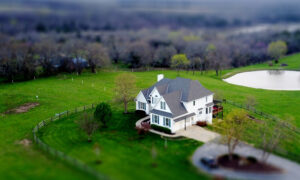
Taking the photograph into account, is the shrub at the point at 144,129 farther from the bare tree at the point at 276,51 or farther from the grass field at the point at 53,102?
the bare tree at the point at 276,51

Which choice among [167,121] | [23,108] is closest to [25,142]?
[23,108]

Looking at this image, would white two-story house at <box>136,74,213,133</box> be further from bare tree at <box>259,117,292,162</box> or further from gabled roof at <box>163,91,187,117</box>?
bare tree at <box>259,117,292,162</box>

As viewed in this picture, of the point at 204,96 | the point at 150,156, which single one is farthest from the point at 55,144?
the point at 204,96

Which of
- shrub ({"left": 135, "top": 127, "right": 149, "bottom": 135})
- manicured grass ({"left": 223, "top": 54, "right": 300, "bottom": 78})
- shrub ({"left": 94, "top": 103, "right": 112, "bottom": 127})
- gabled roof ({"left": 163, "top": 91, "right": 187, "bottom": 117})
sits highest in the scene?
manicured grass ({"left": 223, "top": 54, "right": 300, "bottom": 78})

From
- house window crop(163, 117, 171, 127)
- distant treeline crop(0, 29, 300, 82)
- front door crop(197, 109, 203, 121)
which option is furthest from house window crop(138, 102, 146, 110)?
distant treeline crop(0, 29, 300, 82)

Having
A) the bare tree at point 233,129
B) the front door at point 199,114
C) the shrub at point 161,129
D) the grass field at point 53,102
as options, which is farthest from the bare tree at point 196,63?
the shrub at point 161,129

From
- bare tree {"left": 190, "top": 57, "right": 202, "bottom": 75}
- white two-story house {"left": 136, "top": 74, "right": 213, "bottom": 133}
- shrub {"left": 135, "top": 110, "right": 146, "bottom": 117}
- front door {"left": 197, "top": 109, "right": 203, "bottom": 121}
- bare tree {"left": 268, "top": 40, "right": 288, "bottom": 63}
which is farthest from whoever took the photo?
bare tree {"left": 268, "top": 40, "right": 288, "bottom": 63}

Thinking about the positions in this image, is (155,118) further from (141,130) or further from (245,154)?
(245,154)
